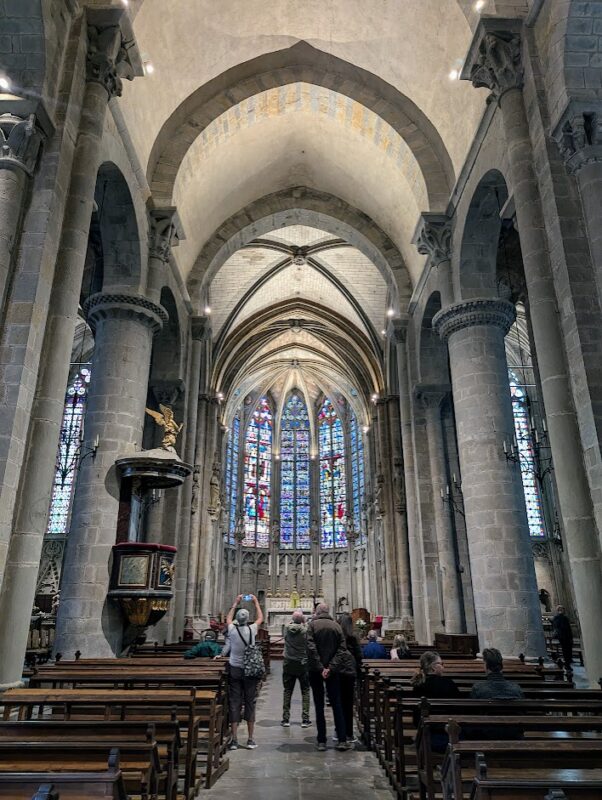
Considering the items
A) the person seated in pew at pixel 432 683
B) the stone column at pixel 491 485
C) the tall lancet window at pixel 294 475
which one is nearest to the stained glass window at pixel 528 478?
the tall lancet window at pixel 294 475

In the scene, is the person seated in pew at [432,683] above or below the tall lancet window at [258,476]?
below

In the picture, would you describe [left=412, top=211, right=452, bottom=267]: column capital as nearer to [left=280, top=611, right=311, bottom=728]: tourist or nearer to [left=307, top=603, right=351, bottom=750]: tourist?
[left=280, top=611, right=311, bottom=728]: tourist

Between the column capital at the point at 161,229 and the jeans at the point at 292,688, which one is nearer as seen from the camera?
the jeans at the point at 292,688

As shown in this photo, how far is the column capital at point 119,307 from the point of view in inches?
483

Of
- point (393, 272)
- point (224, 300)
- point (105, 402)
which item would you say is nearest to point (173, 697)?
point (105, 402)

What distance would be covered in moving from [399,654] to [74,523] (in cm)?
601

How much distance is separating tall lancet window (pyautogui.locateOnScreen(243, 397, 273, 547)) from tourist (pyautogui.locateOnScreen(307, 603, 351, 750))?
3014 cm

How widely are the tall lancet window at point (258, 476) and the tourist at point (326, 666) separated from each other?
98.9 feet

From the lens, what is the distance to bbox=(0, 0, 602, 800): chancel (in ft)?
23.0

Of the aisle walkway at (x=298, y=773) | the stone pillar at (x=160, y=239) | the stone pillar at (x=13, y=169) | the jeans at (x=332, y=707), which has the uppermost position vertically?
the stone pillar at (x=160, y=239)

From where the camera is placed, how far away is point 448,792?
3666 millimetres

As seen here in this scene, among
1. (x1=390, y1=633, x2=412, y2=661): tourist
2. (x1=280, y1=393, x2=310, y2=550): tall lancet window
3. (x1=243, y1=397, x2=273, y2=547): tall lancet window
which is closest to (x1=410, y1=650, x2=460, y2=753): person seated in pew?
(x1=390, y1=633, x2=412, y2=661): tourist

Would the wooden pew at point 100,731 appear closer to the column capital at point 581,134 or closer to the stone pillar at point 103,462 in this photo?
the stone pillar at point 103,462

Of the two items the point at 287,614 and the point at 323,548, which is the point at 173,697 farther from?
the point at 323,548
